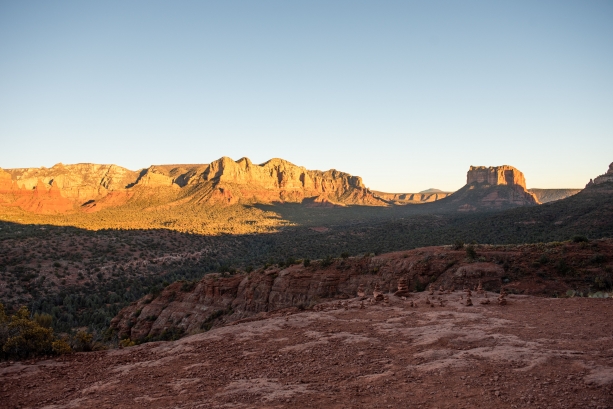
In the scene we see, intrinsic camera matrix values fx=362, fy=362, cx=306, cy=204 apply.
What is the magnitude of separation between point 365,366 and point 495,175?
175m

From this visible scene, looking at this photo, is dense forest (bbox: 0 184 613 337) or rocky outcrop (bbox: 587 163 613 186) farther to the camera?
rocky outcrop (bbox: 587 163 613 186)

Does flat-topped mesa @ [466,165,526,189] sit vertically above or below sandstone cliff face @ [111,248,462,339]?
above

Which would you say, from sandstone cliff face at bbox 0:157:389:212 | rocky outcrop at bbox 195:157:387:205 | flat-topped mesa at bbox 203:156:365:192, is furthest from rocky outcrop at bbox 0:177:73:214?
flat-topped mesa at bbox 203:156:365:192

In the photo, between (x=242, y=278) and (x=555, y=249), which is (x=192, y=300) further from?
(x=555, y=249)

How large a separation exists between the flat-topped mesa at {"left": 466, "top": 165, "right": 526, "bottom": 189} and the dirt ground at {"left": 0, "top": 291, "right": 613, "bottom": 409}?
165771 mm

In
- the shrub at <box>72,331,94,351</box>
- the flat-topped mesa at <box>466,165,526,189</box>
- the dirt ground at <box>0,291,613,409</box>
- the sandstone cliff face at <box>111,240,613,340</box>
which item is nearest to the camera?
the dirt ground at <box>0,291,613,409</box>

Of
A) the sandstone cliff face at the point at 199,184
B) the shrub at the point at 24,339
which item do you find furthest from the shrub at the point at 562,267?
the sandstone cliff face at the point at 199,184

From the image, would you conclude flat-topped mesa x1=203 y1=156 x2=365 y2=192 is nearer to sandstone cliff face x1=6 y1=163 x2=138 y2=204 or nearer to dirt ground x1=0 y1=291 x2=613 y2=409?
sandstone cliff face x1=6 y1=163 x2=138 y2=204

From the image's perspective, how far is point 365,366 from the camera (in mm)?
8516

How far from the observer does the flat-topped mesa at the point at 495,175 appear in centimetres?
16150

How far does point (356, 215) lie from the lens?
132500 mm

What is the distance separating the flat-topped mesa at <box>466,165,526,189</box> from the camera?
161500 millimetres

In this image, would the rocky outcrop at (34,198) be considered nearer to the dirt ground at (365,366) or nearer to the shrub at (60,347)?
the shrub at (60,347)

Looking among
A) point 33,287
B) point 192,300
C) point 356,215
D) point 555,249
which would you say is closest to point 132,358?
point 192,300
